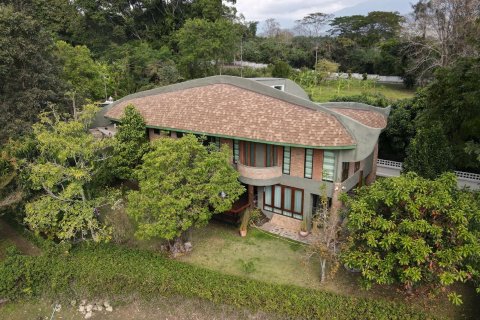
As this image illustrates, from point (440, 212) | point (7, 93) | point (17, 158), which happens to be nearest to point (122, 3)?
point (7, 93)

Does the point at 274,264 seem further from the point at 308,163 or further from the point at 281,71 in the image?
the point at 281,71

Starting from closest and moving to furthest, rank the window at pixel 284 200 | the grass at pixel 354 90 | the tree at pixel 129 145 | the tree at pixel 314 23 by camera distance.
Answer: the window at pixel 284 200
the tree at pixel 129 145
the grass at pixel 354 90
the tree at pixel 314 23

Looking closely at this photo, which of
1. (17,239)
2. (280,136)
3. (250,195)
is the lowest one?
(17,239)

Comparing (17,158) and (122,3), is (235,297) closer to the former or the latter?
(17,158)

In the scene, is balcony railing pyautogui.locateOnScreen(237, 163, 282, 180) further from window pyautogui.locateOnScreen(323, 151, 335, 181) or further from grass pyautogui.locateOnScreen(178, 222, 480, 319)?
grass pyautogui.locateOnScreen(178, 222, 480, 319)

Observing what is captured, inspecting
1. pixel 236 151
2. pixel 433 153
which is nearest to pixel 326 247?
pixel 433 153

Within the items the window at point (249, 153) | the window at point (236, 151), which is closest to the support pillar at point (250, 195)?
the window at point (249, 153)

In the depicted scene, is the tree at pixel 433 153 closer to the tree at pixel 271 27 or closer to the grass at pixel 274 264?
the grass at pixel 274 264
